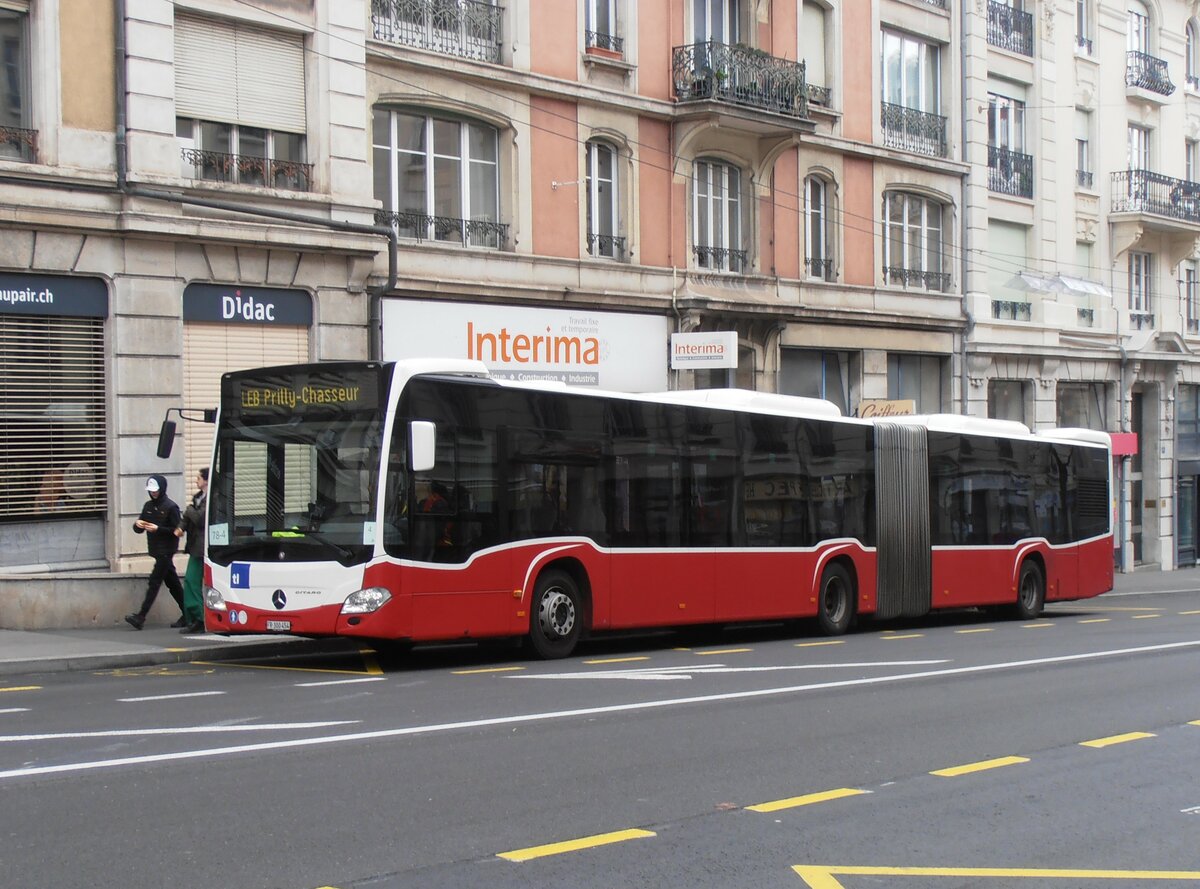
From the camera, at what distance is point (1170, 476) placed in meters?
43.5

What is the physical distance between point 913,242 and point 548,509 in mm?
20820

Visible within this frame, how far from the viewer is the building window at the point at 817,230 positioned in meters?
31.3

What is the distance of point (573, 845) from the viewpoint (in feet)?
23.2

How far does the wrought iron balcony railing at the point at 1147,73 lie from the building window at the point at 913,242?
34.9 ft

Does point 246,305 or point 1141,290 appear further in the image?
point 1141,290

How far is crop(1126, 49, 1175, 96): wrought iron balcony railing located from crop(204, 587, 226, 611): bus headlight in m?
34.5

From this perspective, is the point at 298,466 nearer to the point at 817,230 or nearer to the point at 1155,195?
the point at 817,230

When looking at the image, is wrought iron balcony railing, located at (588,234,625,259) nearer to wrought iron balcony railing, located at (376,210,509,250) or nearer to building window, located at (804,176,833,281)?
wrought iron balcony railing, located at (376,210,509,250)

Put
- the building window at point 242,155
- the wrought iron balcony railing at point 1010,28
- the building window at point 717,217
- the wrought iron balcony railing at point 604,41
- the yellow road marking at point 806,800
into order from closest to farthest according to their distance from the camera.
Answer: the yellow road marking at point 806,800, the building window at point 242,155, the wrought iron balcony railing at point 604,41, the building window at point 717,217, the wrought iron balcony railing at point 1010,28

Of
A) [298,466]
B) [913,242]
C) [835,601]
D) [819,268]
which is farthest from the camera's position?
[913,242]

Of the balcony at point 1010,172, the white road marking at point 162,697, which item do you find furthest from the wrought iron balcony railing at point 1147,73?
the white road marking at point 162,697

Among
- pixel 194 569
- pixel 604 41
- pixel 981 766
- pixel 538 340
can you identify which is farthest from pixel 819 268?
pixel 981 766

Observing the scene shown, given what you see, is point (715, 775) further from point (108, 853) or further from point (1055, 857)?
point (108, 853)

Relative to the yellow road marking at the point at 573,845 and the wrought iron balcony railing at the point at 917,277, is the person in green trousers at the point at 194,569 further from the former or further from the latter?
the wrought iron balcony railing at the point at 917,277
